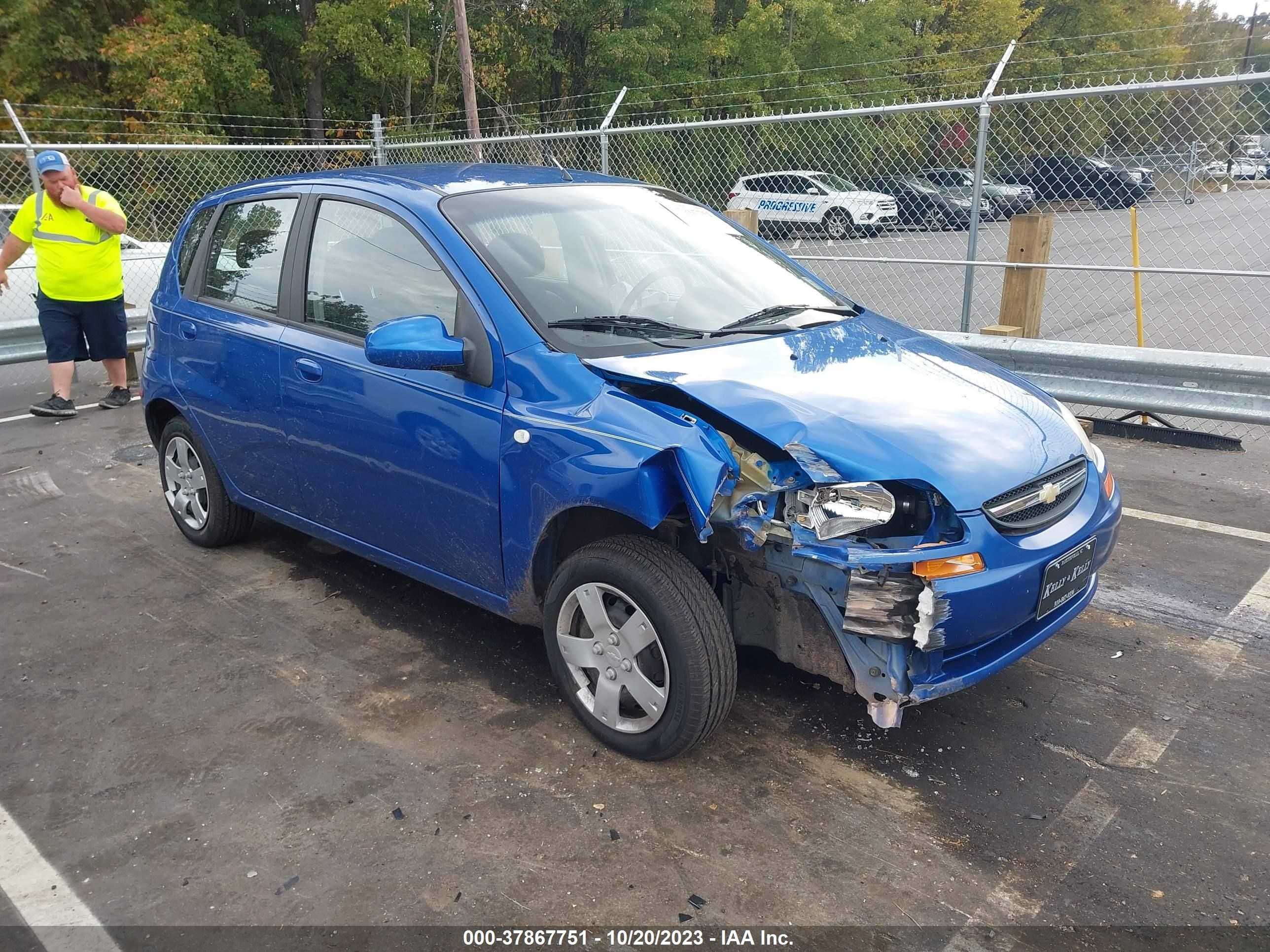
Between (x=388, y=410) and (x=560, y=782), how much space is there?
1.44m

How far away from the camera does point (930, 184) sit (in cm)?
1058

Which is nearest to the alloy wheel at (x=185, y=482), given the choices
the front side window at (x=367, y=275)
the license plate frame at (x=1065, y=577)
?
the front side window at (x=367, y=275)

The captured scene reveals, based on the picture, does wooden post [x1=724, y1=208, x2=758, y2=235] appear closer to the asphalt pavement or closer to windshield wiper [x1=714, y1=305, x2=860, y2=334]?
windshield wiper [x1=714, y1=305, x2=860, y2=334]

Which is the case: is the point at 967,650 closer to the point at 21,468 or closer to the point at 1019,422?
the point at 1019,422

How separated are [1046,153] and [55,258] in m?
11.2

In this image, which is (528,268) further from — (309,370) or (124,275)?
(124,275)

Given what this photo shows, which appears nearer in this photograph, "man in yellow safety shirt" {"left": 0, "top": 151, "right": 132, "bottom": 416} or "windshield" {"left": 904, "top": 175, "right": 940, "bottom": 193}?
"man in yellow safety shirt" {"left": 0, "top": 151, "right": 132, "bottom": 416}

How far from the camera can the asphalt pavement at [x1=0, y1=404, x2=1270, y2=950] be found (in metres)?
2.54

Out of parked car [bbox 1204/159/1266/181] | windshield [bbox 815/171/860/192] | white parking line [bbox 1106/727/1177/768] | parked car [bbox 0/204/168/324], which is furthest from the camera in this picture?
windshield [bbox 815/171/860/192]

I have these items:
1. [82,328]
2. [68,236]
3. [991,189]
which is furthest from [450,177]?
[991,189]

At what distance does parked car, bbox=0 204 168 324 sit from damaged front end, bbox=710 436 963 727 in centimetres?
785

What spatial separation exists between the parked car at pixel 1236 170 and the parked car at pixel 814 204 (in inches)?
130

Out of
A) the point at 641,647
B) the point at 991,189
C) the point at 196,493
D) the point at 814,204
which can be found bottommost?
the point at 196,493

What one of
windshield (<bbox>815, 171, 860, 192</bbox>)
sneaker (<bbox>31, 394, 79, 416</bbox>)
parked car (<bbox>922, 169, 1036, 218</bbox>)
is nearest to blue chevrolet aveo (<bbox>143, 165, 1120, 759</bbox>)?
sneaker (<bbox>31, 394, 79, 416</bbox>)
